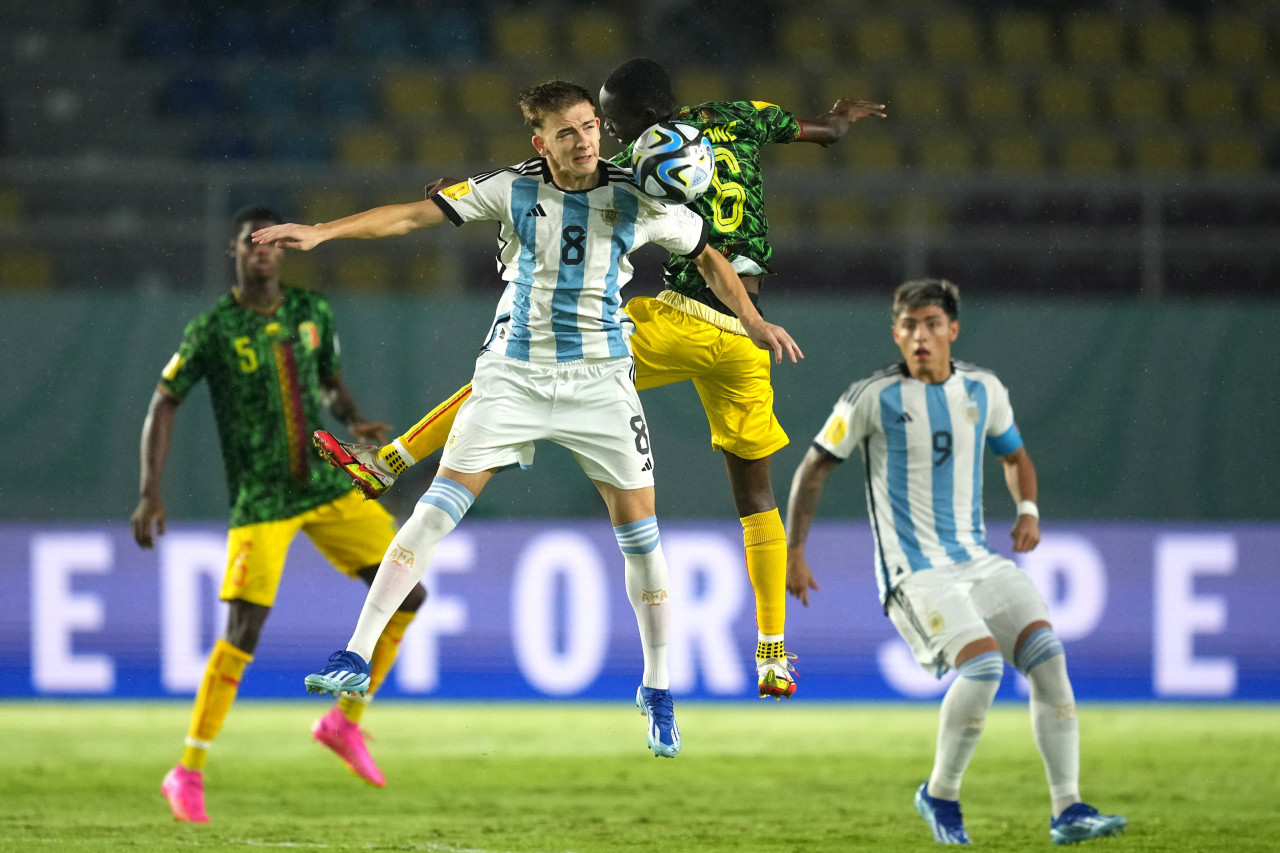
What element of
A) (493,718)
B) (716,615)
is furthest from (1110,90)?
(493,718)

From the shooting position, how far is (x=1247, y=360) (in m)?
11.5

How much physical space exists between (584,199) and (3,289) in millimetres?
7303

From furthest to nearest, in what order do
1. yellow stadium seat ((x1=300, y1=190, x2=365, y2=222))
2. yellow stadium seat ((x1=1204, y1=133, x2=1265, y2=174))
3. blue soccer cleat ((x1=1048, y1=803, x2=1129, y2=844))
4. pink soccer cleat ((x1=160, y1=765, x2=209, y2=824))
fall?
yellow stadium seat ((x1=1204, y1=133, x2=1265, y2=174)) < yellow stadium seat ((x1=300, y1=190, x2=365, y2=222)) < pink soccer cleat ((x1=160, y1=765, x2=209, y2=824)) < blue soccer cleat ((x1=1048, y1=803, x2=1129, y2=844))

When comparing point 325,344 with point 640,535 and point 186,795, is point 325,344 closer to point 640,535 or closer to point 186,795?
point 186,795

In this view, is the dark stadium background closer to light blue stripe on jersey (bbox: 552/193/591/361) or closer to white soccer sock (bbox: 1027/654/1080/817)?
white soccer sock (bbox: 1027/654/1080/817)

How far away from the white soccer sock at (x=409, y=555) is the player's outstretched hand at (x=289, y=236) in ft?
3.27

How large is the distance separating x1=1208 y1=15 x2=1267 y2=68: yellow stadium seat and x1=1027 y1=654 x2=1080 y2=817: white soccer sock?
9.47m

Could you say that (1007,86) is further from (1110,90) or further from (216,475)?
(216,475)

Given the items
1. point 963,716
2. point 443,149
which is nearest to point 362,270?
point 443,149

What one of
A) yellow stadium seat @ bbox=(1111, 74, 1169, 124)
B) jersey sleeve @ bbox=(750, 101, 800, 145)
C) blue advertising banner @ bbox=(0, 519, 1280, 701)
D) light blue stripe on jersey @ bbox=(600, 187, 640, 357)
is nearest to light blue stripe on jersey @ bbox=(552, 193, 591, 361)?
light blue stripe on jersey @ bbox=(600, 187, 640, 357)

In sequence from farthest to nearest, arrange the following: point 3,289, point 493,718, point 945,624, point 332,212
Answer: point 332,212 → point 3,289 → point 493,718 → point 945,624

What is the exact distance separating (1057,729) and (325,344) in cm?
385

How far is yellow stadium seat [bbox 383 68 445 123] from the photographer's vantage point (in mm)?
14422

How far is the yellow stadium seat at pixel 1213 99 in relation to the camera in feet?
47.2
